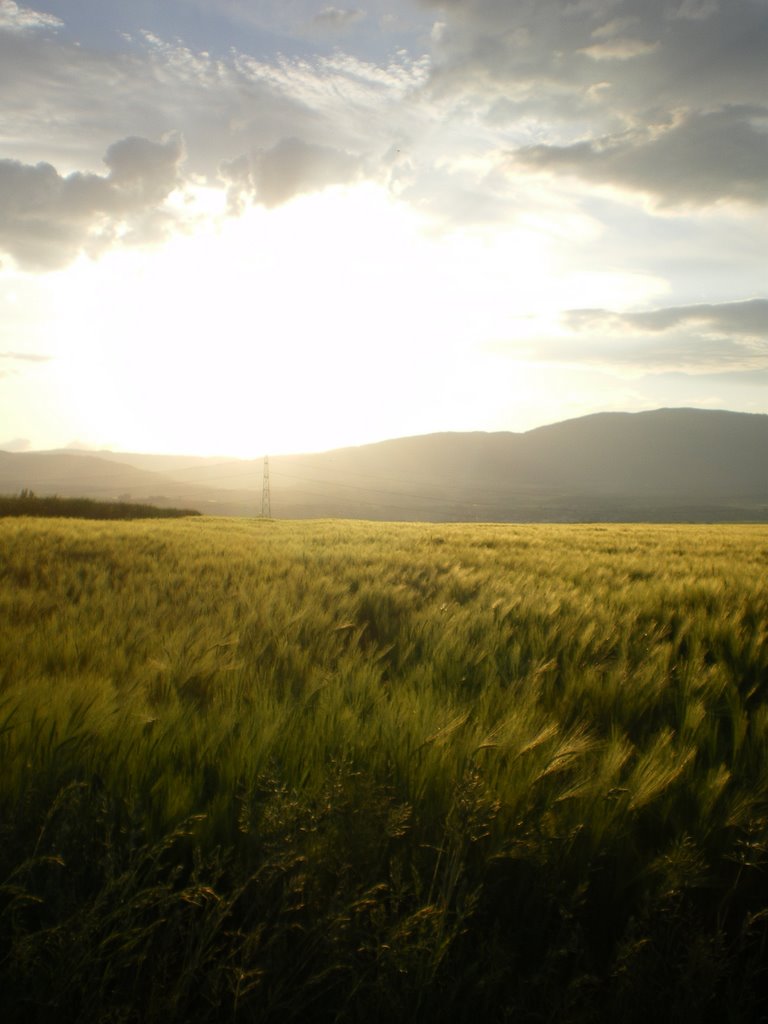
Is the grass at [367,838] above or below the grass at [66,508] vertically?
below

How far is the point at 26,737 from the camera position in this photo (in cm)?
145

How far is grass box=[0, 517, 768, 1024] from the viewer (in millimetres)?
945

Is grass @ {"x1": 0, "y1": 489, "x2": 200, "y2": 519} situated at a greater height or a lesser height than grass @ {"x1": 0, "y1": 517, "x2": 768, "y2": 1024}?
greater

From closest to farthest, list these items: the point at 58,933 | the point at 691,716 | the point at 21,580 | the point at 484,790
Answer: the point at 58,933 → the point at 484,790 → the point at 691,716 → the point at 21,580

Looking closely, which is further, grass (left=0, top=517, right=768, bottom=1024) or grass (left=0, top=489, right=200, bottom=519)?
grass (left=0, top=489, right=200, bottom=519)

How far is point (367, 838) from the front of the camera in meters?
1.17

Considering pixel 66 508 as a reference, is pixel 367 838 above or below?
below

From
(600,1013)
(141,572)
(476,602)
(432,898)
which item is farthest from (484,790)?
(141,572)

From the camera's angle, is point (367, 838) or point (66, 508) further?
point (66, 508)

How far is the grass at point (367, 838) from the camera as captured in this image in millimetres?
945

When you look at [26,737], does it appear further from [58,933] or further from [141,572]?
[141,572]

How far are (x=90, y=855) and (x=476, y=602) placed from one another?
309cm

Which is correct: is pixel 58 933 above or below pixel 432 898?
above

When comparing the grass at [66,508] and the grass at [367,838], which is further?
the grass at [66,508]
